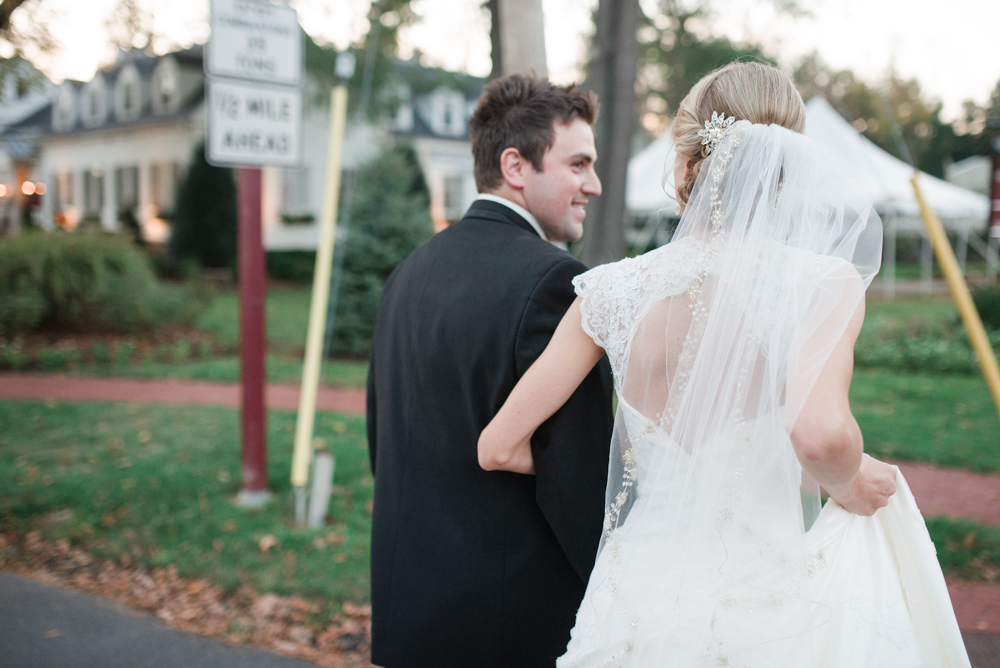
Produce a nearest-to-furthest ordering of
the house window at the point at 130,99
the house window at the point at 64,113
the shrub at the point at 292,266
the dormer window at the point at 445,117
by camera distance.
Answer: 1. the shrub at the point at 292,266
2. the house window at the point at 130,99
3. the dormer window at the point at 445,117
4. the house window at the point at 64,113

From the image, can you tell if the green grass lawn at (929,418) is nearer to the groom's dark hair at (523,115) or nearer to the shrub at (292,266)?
the groom's dark hair at (523,115)

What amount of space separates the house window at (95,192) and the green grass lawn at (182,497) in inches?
1139

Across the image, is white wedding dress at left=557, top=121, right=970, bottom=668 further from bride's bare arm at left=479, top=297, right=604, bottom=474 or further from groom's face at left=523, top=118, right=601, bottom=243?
groom's face at left=523, top=118, right=601, bottom=243

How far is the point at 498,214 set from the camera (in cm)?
215

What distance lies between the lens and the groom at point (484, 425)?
6.25 ft

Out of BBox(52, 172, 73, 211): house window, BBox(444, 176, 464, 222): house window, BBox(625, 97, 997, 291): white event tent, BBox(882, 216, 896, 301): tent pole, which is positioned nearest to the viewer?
BBox(625, 97, 997, 291): white event tent

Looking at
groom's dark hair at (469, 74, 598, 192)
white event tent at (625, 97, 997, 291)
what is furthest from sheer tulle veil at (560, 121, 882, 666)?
white event tent at (625, 97, 997, 291)

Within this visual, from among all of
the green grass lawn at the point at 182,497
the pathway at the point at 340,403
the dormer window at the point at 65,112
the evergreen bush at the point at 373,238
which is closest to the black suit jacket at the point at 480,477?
the green grass lawn at the point at 182,497

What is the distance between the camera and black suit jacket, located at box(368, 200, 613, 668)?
1.90 meters

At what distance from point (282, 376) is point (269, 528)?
5829 mm

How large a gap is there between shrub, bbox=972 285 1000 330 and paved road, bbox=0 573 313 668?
1182 cm

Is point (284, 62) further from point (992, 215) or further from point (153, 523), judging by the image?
point (992, 215)

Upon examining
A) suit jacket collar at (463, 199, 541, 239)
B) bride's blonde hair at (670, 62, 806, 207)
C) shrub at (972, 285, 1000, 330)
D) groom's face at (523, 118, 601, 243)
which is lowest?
shrub at (972, 285, 1000, 330)

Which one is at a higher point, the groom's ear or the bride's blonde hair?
the bride's blonde hair
